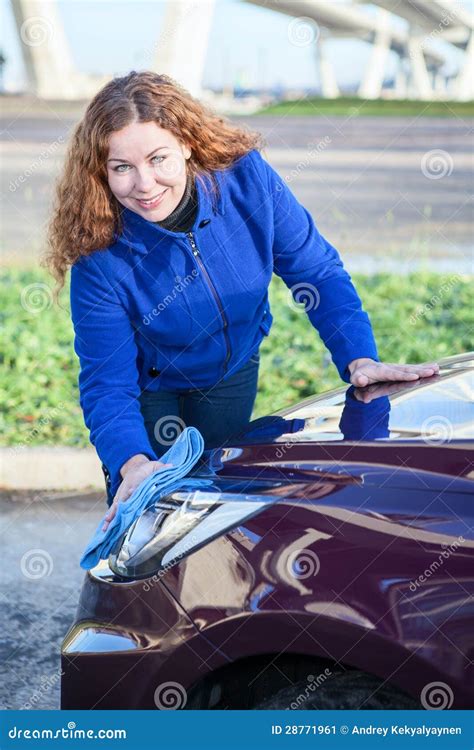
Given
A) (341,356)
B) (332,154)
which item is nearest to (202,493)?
(341,356)

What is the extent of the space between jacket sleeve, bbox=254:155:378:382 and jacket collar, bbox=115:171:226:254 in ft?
0.77

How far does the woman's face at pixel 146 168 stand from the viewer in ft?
9.08

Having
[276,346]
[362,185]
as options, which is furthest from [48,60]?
[276,346]

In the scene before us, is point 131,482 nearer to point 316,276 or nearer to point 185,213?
point 185,213

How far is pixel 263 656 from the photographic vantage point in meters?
2.00

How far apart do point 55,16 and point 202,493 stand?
2289cm

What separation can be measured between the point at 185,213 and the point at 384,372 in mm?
733

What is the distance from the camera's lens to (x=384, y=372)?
271 centimetres

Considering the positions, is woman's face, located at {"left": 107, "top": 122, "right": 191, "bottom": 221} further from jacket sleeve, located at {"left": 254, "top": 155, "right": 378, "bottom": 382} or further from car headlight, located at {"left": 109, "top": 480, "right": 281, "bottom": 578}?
car headlight, located at {"left": 109, "top": 480, "right": 281, "bottom": 578}

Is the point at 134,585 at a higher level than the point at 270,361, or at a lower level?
higher

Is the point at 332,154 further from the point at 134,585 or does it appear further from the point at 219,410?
the point at 134,585

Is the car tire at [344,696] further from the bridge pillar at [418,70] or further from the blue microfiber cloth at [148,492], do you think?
the bridge pillar at [418,70]

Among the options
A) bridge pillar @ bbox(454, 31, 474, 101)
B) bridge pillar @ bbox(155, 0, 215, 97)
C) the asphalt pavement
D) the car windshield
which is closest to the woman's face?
the car windshield

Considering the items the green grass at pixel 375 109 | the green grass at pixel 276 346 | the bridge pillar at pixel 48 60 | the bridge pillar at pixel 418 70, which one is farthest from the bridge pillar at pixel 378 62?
the green grass at pixel 276 346
